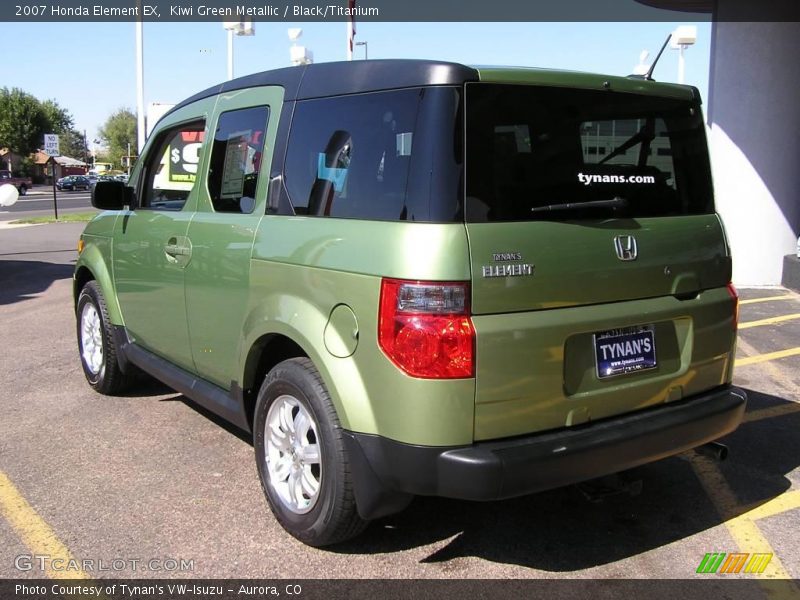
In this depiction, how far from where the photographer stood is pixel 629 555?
3143 mm

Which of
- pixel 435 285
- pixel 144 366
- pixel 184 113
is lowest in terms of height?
pixel 144 366

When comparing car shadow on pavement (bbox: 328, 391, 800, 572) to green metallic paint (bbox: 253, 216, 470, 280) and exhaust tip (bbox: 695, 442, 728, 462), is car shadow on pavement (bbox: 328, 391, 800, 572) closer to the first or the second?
exhaust tip (bbox: 695, 442, 728, 462)

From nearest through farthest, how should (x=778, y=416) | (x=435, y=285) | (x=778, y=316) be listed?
(x=435, y=285)
(x=778, y=416)
(x=778, y=316)

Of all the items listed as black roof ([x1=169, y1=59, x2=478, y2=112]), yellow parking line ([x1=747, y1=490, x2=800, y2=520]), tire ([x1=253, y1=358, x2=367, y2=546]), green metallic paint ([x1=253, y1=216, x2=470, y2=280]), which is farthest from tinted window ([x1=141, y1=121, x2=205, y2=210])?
yellow parking line ([x1=747, y1=490, x2=800, y2=520])

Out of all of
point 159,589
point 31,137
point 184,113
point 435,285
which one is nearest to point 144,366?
point 184,113

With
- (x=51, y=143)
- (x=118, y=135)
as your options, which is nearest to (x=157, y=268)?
(x=51, y=143)

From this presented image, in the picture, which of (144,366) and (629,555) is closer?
(629,555)

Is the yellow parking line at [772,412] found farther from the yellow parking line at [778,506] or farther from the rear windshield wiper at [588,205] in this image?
the rear windshield wiper at [588,205]

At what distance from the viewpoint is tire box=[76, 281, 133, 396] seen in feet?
16.6

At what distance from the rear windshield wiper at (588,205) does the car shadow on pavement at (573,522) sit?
4.14 feet

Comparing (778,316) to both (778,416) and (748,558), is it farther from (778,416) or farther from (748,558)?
(748,558)

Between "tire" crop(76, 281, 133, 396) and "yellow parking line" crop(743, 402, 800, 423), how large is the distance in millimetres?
4277

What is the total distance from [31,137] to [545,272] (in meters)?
80.6

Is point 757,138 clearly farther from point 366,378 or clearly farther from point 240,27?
point 240,27
